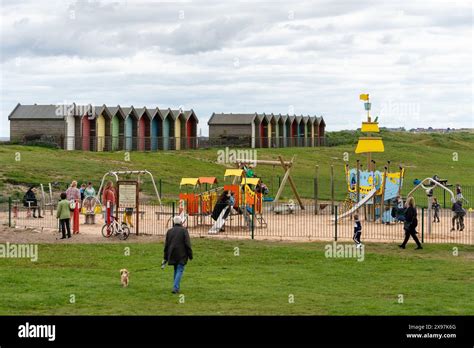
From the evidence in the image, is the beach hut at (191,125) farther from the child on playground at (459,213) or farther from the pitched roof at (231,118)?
the child on playground at (459,213)

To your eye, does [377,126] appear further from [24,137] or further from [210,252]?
[24,137]

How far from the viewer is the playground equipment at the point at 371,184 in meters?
40.8

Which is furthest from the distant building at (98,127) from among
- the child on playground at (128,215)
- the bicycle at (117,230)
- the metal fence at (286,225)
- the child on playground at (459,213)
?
the child on playground at (459,213)

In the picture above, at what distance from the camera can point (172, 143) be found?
87.7 m

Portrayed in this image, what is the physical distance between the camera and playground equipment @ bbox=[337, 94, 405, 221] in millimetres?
40750

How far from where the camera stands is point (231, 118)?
98.5 meters

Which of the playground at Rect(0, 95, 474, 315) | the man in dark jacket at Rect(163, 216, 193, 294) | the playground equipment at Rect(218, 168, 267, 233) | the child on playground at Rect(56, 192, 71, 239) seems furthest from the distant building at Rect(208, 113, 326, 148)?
the man in dark jacket at Rect(163, 216, 193, 294)

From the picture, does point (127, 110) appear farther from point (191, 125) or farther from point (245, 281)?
point (245, 281)

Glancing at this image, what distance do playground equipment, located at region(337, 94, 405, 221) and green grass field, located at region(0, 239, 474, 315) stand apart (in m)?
9.02

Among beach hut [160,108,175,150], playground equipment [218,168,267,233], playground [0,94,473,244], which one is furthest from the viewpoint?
beach hut [160,108,175,150]

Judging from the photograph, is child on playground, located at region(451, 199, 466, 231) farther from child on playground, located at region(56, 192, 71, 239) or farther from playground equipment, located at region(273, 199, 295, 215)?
child on playground, located at region(56, 192, 71, 239)

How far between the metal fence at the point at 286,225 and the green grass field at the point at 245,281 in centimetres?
270

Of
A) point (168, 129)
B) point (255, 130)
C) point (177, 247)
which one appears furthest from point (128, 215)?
point (255, 130)

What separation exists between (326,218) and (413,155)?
5756 cm
